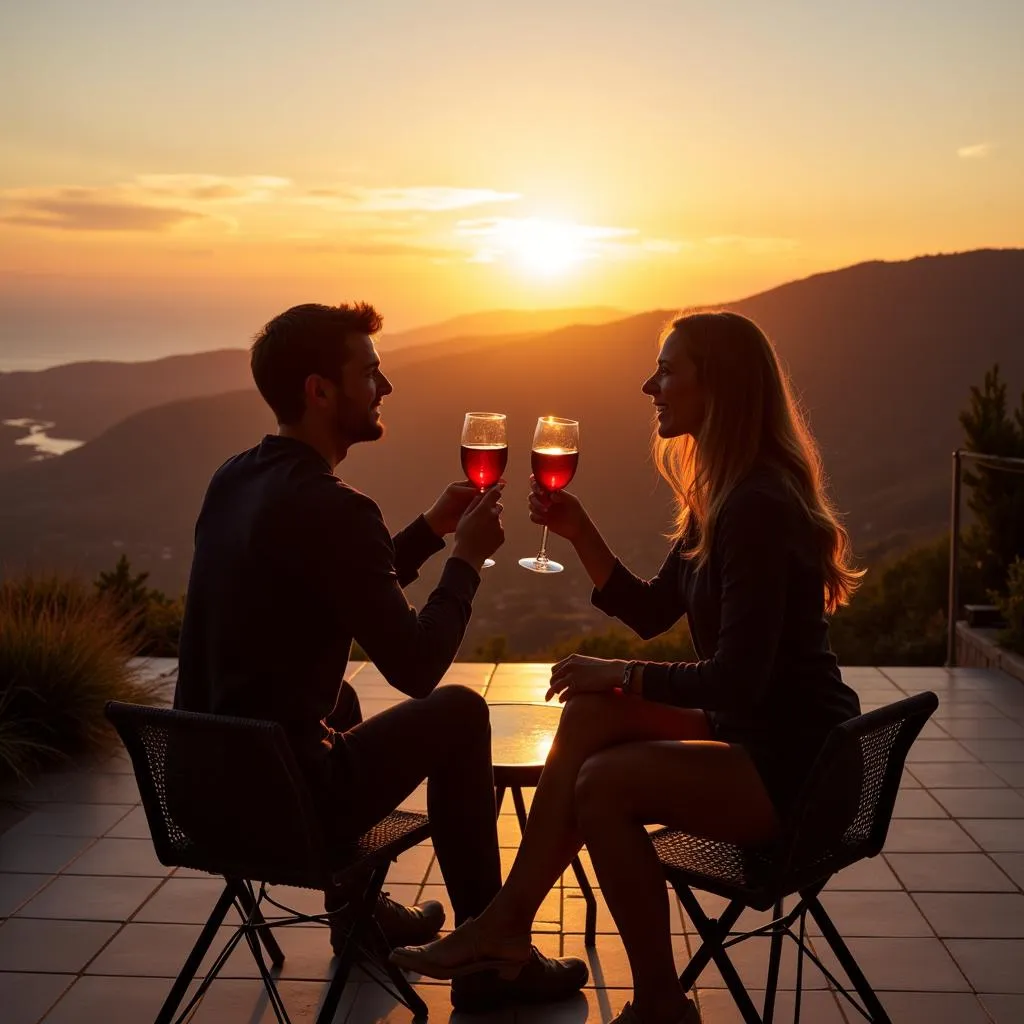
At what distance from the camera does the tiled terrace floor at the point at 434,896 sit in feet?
8.52

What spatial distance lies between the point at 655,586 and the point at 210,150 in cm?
1084

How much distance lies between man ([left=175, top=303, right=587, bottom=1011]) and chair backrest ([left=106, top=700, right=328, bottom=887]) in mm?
121

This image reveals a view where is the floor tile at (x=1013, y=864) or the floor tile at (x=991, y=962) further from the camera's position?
the floor tile at (x=1013, y=864)

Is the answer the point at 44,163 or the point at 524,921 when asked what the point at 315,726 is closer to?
the point at 524,921

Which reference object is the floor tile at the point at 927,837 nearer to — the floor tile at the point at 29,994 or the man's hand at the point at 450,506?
the man's hand at the point at 450,506

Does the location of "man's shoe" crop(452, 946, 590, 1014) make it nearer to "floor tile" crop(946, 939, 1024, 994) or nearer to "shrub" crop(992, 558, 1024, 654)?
"floor tile" crop(946, 939, 1024, 994)

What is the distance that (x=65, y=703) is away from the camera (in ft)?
15.4

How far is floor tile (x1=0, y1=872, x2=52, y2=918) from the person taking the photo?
124 inches

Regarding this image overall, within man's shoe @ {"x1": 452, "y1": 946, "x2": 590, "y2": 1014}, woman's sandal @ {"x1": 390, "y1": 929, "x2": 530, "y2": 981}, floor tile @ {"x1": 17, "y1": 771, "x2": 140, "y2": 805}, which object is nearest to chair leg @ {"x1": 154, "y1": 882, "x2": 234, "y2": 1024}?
woman's sandal @ {"x1": 390, "y1": 929, "x2": 530, "y2": 981}

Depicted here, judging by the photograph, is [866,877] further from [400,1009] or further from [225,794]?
[225,794]

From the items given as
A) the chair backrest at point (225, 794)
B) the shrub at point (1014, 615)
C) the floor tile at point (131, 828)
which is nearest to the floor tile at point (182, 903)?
the floor tile at point (131, 828)

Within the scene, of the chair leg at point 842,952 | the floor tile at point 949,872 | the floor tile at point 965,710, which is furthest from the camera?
the floor tile at point 965,710

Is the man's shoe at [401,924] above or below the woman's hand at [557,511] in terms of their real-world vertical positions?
below

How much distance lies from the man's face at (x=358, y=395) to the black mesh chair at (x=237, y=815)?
0.67 metres
